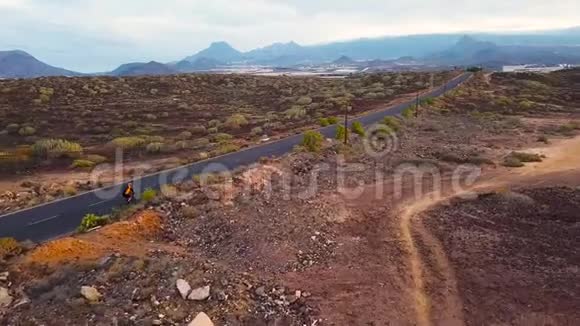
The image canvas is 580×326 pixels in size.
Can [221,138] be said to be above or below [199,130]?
below

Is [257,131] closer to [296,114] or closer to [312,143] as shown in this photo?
[296,114]

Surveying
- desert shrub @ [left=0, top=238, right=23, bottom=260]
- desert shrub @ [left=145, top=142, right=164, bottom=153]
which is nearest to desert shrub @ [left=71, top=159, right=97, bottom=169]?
desert shrub @ [left=145, top=142, right=164, bottom=153]

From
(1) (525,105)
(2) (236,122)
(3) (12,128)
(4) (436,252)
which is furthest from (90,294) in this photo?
(1) (525,105)

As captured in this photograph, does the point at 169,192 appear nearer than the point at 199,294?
No

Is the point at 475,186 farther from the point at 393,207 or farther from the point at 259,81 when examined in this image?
the point at 259,81

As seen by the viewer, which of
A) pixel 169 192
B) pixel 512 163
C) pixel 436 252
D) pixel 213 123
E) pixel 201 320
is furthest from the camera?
pixel 213 123

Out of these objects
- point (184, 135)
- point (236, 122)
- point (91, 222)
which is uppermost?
point (236, 122)
